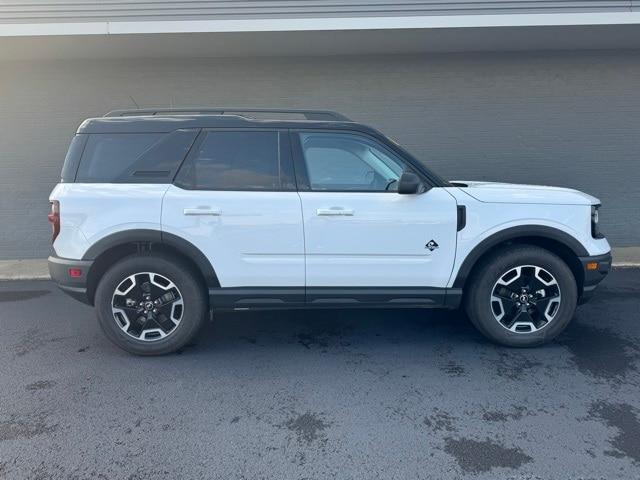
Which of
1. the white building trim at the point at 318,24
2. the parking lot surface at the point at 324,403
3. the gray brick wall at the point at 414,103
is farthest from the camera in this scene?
the gray brick wall at the point at 414,103

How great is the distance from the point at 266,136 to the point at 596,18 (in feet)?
16.8

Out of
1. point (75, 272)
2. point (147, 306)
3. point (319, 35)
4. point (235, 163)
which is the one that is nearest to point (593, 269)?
point (235, 163)

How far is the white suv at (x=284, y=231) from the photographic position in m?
3.97

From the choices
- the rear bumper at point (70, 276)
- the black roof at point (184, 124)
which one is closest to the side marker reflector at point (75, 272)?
the rear bumper at point (70, 276)

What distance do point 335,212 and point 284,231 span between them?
17.5 inches

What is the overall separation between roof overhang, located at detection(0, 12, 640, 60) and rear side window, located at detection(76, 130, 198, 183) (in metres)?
3.06

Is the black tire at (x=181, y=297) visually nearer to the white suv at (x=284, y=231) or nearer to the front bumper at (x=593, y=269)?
the white suv at (x=284, y=231)

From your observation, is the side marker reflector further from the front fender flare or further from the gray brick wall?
the gray brick wall

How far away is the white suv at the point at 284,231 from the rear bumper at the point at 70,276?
1 cm

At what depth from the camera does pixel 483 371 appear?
3.85 metres

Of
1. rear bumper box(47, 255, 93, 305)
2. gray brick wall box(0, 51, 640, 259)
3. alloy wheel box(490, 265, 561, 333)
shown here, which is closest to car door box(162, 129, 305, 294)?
rear bumper box(47, 255, 93, 305)

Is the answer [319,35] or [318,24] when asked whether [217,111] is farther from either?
[319,35]

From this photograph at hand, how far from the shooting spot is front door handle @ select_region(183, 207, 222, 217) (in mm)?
3953

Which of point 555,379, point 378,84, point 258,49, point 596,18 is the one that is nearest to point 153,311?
point 555,379
